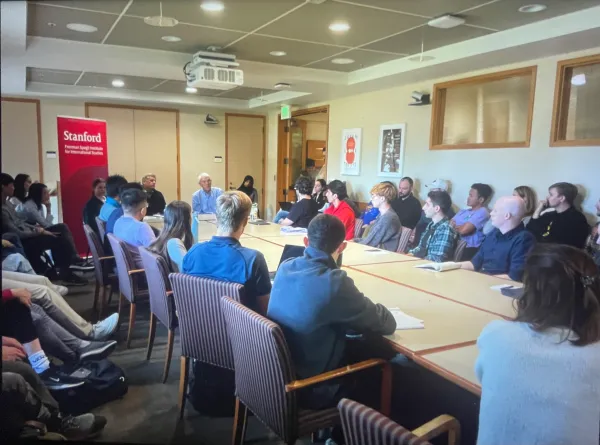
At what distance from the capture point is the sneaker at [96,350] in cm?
285

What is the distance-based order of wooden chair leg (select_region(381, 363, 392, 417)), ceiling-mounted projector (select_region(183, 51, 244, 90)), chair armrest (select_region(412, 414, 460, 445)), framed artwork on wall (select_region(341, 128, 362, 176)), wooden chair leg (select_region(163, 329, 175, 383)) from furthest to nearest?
framed artwork on wall (select_region(341, 128, 362, 176))
ceiling-mounted projector (select_region(183, 51, 244, 90))
wooden chair leg (select_region(163, 329, 175, 383))
wooden chair leg (select_region(381, 363, 392, 417))
chair armrest (select_region(412, 414, 460, 445))

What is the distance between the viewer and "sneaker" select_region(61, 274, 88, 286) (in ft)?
16.8

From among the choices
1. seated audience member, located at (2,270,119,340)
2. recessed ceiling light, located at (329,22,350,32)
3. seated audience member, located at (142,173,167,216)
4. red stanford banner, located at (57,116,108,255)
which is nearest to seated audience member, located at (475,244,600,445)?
seated audience member, located at (2,270,119,340)

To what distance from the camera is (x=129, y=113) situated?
8320mm

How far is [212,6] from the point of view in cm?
353

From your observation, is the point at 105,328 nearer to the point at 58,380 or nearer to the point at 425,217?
the point at 58,380

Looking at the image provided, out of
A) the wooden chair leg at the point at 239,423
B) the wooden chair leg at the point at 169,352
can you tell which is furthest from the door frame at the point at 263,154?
the wooden chair leg at the point at 239,423

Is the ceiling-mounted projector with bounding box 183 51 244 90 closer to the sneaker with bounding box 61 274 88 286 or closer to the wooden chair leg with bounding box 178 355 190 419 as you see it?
the sneaker with bounding box 61 274 88 286

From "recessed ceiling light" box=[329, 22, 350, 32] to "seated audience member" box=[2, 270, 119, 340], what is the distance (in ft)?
9.71

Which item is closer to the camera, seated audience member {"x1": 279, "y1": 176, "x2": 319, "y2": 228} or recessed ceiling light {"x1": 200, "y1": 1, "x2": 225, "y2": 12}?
recessed ceiling light {"x1": 200, "y1": 1, "x2": 225, "y2": 12}

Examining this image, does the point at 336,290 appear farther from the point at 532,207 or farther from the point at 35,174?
the point at 35,174

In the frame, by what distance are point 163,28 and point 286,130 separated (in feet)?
16.1

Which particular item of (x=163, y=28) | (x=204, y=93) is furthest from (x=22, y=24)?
(x=204, y=93)

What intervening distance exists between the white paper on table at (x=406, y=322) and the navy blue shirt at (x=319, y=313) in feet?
0.34
